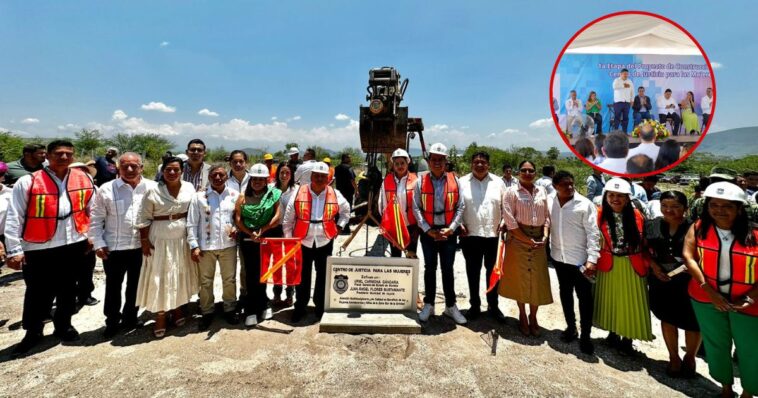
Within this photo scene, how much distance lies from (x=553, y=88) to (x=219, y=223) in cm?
381

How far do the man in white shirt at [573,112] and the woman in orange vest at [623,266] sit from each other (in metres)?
0.68

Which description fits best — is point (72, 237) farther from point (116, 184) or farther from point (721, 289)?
point (721, 289)

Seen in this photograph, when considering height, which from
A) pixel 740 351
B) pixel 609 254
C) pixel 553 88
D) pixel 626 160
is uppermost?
pixel 553 88

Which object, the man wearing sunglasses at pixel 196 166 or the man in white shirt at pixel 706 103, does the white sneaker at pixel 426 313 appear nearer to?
the man wearing sunglasses at pixel 196 166

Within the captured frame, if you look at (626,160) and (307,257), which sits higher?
(626,160)

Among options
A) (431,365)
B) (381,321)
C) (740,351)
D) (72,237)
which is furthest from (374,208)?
(740,351)

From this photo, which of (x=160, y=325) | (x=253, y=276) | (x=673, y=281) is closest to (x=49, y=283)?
(x=160, y=325)

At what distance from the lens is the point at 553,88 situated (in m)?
3.33

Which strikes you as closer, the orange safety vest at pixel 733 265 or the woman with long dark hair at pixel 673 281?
the orange safety vest at pixel 733 265

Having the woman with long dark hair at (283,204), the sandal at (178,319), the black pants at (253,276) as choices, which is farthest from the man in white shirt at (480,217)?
the sandal at (178,319)

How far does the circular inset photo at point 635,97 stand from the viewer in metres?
3.05

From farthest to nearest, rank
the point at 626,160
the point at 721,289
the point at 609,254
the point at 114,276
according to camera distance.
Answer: the point at 114,276, the point at 609,254, the point at 626,160, the point at 721,289

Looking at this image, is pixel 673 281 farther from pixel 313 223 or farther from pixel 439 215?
pixel 313 223

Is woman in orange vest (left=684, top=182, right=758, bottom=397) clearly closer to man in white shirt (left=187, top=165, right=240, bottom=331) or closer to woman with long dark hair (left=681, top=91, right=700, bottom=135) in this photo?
woman with long dark hair (left=681, top=91, right=700, bottom=135)
